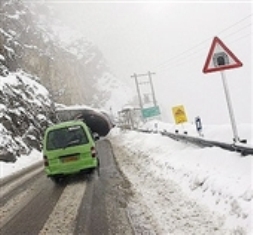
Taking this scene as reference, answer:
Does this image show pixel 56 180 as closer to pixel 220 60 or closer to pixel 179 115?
pixel 179 115

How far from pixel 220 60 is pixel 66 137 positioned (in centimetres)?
630

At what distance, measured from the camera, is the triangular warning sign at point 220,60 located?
869 centimetres

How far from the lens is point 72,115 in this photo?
221 feet

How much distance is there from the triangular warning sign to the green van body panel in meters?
5.74

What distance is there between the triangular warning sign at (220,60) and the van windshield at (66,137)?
5819 millimetres

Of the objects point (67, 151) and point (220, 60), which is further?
point (67, 151)

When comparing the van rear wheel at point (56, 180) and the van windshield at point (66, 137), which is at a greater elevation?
the van windshield at point (66, 137)

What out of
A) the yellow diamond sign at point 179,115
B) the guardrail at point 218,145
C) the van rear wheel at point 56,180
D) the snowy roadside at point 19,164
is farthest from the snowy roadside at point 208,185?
the snowy roadside at point 19,164

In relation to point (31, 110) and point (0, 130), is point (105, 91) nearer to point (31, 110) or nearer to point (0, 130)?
point (31, 110)

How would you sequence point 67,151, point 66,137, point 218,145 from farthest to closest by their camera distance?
1. point 66,137
2. point 67,151
3. point 218,145

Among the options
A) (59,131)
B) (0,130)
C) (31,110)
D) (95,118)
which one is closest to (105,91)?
(95,118)

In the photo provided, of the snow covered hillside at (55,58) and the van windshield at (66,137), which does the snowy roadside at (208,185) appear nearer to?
the van windshield at (66,137)

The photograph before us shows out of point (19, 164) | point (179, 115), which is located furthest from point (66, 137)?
point (19, 164)

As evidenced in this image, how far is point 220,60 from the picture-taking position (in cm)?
876
